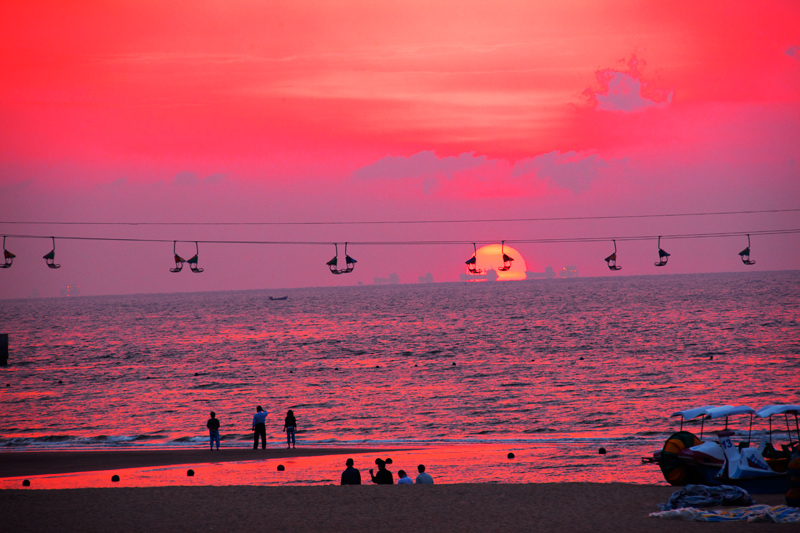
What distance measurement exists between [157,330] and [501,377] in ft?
305

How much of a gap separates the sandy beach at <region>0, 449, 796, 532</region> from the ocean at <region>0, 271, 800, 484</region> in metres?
5.04

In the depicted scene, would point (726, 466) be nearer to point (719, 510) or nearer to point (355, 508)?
point (719, 510)

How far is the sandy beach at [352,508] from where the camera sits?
1580 centimetres

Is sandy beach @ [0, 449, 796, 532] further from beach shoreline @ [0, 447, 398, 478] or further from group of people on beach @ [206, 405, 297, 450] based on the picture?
group of people on beach @ [206, 405, 297, 450]

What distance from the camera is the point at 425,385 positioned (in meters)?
55.9

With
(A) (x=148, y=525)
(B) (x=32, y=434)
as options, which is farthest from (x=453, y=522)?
(B) (x=32, y=434)

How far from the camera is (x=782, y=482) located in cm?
1848

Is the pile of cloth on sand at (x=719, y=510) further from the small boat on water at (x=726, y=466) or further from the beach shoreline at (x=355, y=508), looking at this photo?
the small boat on water at (x=726, y=466)

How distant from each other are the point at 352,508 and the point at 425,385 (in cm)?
3875

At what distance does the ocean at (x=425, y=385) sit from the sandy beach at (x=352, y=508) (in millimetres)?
5042

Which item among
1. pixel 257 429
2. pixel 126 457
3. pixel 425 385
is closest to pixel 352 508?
pixel 257 429

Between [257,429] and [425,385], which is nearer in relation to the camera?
[257,429]

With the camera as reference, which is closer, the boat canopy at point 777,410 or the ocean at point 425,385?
the boat canopy at point 777,410

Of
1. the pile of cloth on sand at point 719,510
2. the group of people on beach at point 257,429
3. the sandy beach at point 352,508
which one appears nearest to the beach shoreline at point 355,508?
the sandy beach at point 352,508
